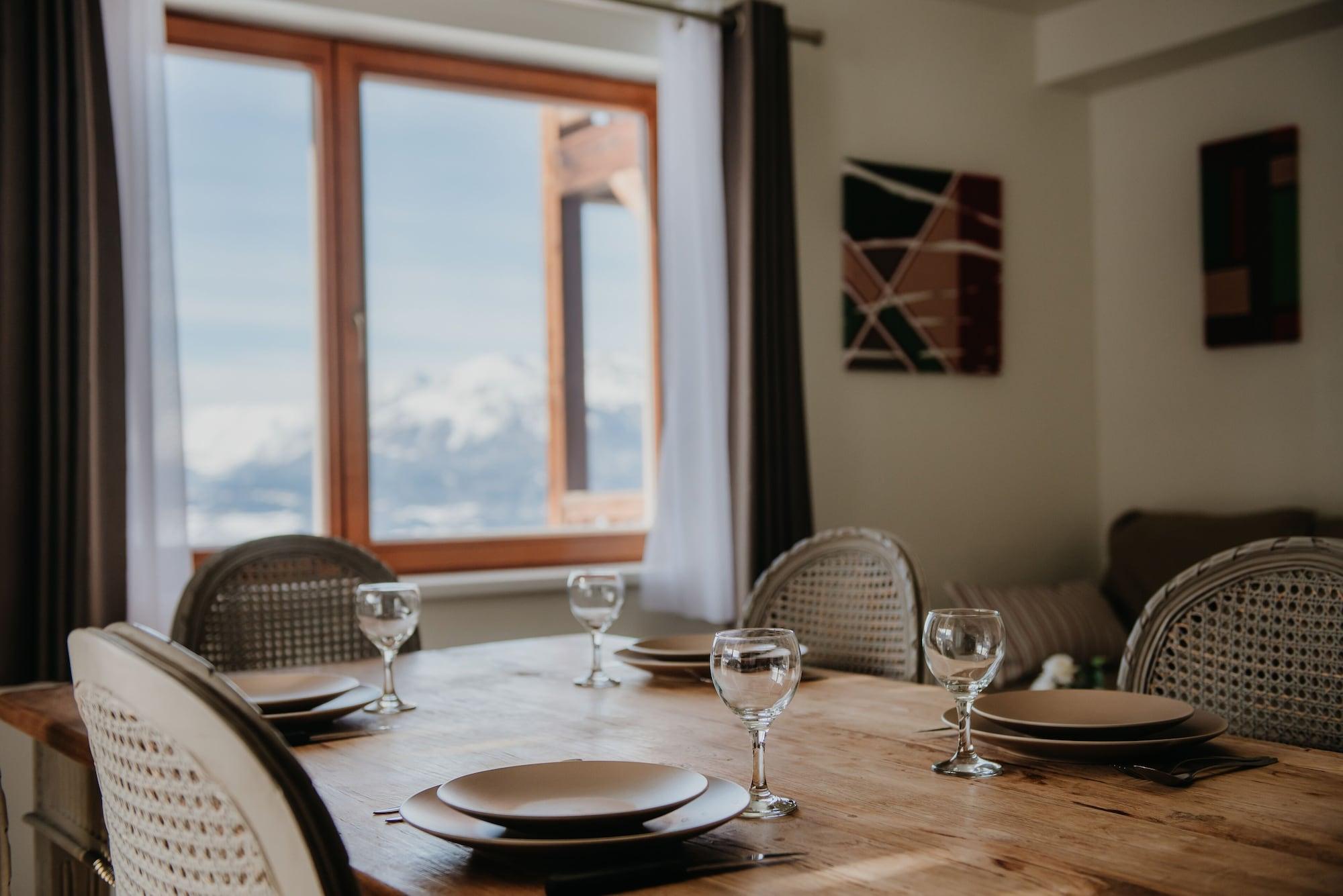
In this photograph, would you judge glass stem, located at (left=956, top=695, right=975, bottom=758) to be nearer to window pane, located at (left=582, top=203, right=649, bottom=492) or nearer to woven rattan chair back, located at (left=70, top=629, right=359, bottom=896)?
woven rattan chair back, located at (left=70, top=629, right=359, bottom=896)

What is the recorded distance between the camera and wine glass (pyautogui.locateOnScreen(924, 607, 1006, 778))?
47.5 inches

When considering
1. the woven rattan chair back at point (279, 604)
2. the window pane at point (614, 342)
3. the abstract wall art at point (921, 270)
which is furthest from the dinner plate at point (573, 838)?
the abstract wall art at point (921, 270)

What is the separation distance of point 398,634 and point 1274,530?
9.48 feet

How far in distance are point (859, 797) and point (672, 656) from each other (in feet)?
2.44

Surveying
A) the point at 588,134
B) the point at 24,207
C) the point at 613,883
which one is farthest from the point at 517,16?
the point at 613,883

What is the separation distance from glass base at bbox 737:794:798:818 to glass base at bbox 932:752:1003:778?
0.63ft

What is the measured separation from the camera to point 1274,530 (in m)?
3.64

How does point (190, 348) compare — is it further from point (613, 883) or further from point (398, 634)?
point (613, 883)

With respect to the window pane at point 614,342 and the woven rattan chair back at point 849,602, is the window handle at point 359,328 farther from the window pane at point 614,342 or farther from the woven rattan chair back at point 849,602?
the woven rattan chair back at point 849,602

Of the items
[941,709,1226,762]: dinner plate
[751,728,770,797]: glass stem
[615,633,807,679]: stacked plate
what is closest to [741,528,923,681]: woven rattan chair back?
[615,633,807,679]: stacked plate

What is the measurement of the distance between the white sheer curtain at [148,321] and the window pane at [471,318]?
65 cm

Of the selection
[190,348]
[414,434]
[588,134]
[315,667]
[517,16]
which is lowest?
[315,667]

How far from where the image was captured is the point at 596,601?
180 centimetres

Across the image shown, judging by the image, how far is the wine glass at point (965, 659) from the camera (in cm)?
121
